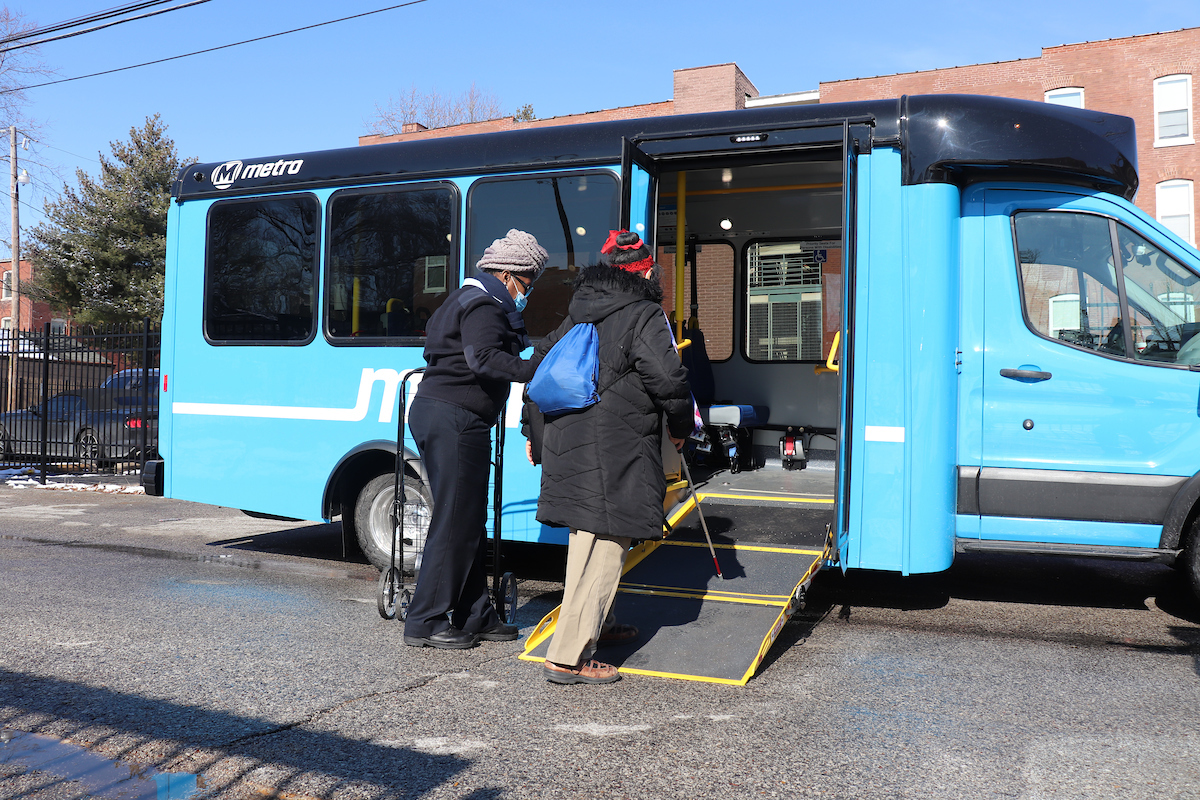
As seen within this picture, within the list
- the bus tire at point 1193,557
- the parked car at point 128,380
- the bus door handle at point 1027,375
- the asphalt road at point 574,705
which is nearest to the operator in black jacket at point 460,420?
the asphalt road at point 574,705

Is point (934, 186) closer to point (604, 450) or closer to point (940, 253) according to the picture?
point (940, 253)

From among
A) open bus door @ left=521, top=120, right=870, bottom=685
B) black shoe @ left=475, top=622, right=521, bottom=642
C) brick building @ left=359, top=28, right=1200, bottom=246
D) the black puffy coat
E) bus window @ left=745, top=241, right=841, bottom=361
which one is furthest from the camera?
brick building @ left=359, top=28, right=1200, bottom=246

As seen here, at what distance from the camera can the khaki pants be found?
4.00 m

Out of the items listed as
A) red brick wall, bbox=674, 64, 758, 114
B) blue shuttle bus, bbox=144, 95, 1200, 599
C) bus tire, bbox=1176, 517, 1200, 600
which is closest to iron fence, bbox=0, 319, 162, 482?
blue shuttle bus, bbox=144, 95, 1200, 599

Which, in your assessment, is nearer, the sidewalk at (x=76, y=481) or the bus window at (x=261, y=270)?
the bus window at (x=261, y=270)

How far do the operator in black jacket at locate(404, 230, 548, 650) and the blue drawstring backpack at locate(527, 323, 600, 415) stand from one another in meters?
0.37

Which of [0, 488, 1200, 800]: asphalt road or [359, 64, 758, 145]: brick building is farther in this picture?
[359, 64, 758, 145]: brick building

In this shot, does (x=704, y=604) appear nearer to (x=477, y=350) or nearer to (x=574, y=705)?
(x=574, y=705)

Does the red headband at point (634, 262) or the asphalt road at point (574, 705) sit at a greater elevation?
the red headband at point (634, 262)

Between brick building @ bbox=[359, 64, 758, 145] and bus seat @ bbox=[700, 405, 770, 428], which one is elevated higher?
brick building @ bbox=[359, 64, 758, 145]

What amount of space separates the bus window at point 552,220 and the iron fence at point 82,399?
27.1 feet

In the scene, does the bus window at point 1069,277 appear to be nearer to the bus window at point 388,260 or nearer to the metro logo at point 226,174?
the bus window at point 388,260

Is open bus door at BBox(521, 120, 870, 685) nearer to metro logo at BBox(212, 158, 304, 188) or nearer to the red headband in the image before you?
the red headband

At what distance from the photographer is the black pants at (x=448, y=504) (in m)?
4.52
